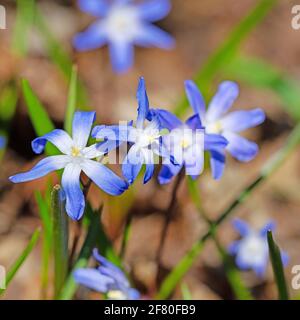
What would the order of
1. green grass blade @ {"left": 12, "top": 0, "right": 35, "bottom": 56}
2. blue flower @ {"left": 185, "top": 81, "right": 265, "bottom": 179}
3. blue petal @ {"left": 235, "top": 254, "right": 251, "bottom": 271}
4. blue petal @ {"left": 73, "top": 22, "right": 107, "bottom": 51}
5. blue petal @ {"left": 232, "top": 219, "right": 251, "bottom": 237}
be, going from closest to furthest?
blue flower @ {"left": 185, "top": 81, "right": 265, "bottom": 179}, blue petal @ {"left": 235, "top": 254, "right": 251, "bottom": 271}, blue petal @ {"left": 232, "top": 219, "right": 251, "bottom": 237}, green grass blade @ {"left": 12, "top": 0, "right": 35, "bottom": 56}, blue petal @ {"left": 73, "top": 22, "right": 107, "bottom": 51}

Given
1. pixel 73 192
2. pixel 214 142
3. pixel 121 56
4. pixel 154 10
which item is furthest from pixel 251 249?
pixel 154 10

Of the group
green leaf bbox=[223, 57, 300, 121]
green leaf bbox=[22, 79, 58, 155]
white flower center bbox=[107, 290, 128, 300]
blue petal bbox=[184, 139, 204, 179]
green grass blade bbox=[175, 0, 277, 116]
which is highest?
green leaf bbox=[223, 57, 300, 121]

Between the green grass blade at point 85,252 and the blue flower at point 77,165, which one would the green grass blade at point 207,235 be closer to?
the green grass blade at point 85,252

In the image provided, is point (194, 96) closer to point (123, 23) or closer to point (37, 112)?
point (37, 112)

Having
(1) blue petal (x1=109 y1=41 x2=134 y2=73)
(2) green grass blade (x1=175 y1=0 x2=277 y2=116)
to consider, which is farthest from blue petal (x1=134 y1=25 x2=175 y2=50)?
(2) green grass blade (x1=175 y1=0 x2=277 y2=116)

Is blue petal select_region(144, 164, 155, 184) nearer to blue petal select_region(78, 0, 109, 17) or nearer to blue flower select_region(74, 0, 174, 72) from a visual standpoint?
blue flower select_region(74, 0, 174, 72)

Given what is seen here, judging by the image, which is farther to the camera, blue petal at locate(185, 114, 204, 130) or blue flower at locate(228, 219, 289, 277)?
blue flower at locate(228, 219, 289, 277)
